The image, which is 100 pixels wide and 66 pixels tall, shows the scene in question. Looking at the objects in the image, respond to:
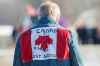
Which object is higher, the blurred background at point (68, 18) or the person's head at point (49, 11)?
the blurred background at point (68, 18)

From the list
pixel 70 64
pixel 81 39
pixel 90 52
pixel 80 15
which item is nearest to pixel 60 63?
pixel 70 64

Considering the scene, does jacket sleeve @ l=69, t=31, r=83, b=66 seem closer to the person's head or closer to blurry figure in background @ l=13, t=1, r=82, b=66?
blurry figure in background @ l=13, t=1, r=82, b=66

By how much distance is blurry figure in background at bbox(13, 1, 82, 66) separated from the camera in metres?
5.64

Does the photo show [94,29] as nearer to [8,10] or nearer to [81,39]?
[81,39]

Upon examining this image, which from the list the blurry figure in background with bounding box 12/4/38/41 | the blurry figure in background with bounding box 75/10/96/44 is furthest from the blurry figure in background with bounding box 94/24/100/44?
the blurry figure in background with bounding box 12/4/38/41

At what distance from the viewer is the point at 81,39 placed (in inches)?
793

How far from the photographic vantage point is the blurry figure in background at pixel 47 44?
5.64 meters

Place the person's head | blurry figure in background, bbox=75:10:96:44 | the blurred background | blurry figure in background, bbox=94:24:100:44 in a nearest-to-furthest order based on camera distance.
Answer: the person's head < blurry figure in background, bbox=94:24:100:44 < the blurred background < blurry figure in background, bbox=75:10:96:44

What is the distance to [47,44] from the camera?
571 centimetres

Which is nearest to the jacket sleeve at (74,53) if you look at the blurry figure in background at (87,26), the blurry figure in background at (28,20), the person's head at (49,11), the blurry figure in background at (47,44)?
the blurry figure in background at (47,44)

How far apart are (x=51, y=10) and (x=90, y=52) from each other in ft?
32.2

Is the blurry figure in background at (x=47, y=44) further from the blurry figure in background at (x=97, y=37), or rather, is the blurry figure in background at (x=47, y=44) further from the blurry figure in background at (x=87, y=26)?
the blurry figure in background at (x=87, y=26)

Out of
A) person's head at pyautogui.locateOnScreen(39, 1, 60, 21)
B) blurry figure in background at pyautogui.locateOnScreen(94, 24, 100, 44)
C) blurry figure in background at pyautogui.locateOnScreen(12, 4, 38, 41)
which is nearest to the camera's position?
person's head at pyautogui.locateOnScreen(39, 1, 60, 21)

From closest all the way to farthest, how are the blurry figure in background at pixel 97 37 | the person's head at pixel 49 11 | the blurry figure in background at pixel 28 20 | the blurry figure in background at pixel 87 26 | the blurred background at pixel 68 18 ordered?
the person's head at pixel 49 11 → the blurry figure in background at pixel 28 20 → the blurry figure in background at pixel 97 37 → the blurred background at pixel 68 18 → the blurry figure in background at pixel 87 26
